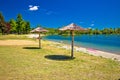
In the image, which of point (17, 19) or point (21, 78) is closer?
point (21, 78)

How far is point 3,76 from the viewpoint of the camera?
977 centimetres

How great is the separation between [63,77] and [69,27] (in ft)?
23.9

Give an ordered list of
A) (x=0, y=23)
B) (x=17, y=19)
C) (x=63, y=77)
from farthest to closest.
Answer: (x=17, y=19)
(x=0, y=23)
(x=63, y=77)

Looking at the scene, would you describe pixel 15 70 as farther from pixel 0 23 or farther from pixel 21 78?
pixel 0 23

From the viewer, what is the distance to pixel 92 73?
1125cm

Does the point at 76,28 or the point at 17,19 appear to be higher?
the point at 17,19

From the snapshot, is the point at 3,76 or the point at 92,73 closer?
the point at 3,76

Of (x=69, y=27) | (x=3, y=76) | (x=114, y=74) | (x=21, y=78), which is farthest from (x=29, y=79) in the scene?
(x=69, y=27)

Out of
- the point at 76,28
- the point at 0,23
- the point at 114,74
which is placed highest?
the point at 0,23

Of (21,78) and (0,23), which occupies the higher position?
(0,23)

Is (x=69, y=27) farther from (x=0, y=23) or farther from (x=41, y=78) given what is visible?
(x=0, y=23)

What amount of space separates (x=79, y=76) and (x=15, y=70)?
3.98m

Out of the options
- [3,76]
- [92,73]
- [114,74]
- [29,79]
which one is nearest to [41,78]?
[29,79]

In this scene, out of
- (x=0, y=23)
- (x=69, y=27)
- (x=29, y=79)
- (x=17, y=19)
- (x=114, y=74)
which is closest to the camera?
(x=29, y=79)
